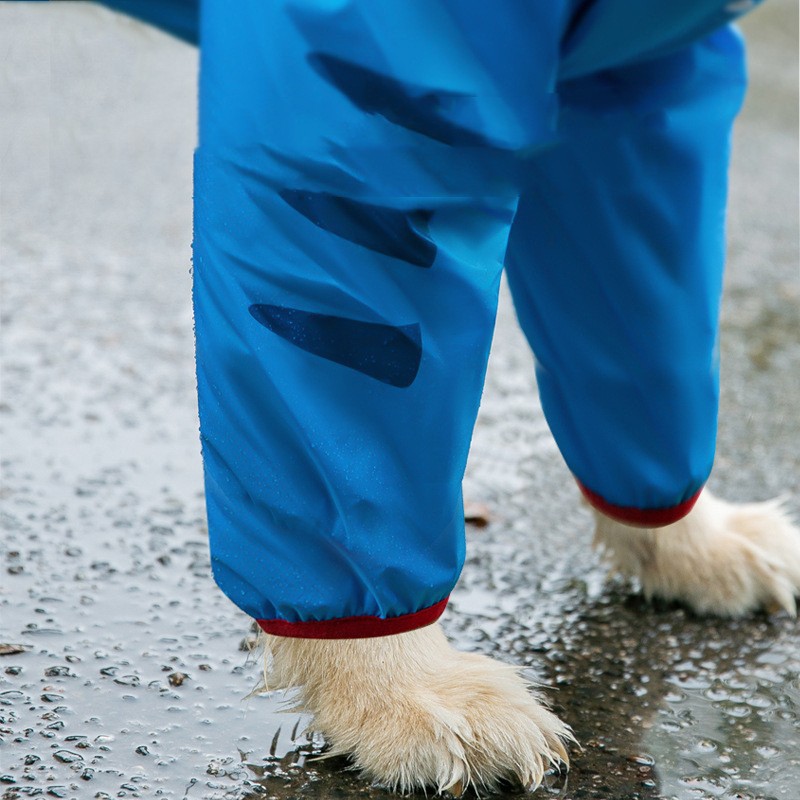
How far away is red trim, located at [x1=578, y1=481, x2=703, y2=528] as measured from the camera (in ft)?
5.10

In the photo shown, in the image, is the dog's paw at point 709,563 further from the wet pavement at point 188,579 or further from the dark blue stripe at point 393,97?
the dark blue stripe at point 393,97

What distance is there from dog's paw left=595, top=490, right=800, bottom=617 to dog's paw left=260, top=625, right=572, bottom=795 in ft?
1.16

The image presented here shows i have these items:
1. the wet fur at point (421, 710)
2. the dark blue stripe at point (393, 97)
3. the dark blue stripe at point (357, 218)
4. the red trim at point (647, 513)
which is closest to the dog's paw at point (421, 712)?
the wet fur at point (421, 710)

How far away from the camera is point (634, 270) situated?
1390 mm

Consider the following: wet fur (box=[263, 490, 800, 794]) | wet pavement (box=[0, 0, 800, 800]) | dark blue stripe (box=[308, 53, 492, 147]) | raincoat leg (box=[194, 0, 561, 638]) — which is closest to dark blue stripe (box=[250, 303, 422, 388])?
raincoat leg (box=[194, 0, 561, 638])

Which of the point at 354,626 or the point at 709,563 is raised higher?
the point at 354,626

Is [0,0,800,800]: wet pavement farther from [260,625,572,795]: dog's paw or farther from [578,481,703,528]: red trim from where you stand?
[578,481,703,528]: red trim

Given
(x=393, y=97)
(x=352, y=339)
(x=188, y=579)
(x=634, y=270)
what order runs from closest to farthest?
(x=393, y=97) → (x=352, y=339) → (x=634, y=270) → (x=188, y=579)

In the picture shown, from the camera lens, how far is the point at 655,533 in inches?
65.0

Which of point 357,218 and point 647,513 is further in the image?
point 647,513

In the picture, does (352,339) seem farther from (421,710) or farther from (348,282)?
(421,710)

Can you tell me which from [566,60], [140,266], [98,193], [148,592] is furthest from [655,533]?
[98,193]

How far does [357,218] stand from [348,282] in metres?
0.06

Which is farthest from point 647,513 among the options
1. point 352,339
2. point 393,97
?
point 393,97
